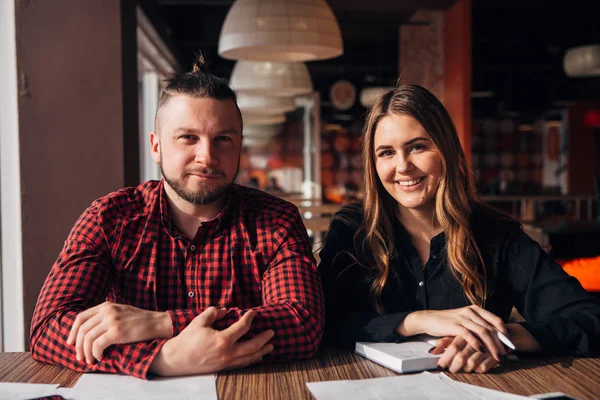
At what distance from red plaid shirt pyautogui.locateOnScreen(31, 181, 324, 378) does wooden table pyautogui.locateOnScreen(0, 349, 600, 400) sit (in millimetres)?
178

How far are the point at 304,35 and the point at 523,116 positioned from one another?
14.7 meters

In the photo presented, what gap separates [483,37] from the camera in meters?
9.70

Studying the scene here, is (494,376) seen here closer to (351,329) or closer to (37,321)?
(351,329)

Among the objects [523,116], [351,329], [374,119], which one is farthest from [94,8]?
[523,116]

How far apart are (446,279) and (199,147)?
791mm

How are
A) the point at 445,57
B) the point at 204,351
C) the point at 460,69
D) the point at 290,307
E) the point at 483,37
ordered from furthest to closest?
the point at 483,37, the point at 445,57, the point at 460,69, the point at 290,307, the point at 204,351

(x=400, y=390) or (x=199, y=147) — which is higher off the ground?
(x=199, y=147)

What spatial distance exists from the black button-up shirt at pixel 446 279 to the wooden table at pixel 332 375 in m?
0.28

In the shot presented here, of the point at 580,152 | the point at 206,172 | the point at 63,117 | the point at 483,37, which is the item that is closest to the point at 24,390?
the point at 206,172

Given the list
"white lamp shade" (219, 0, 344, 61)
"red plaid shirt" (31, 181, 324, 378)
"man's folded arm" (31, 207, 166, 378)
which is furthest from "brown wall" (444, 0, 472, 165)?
"man's folded arm" (31, 207, 166, 378)

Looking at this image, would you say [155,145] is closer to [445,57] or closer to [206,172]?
[206,172]

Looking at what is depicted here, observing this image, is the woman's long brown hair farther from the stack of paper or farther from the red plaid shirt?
the stack of paper

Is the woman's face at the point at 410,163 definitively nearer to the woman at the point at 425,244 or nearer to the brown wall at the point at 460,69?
the woman at the point at 425,244

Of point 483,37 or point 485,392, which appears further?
point 483,37
